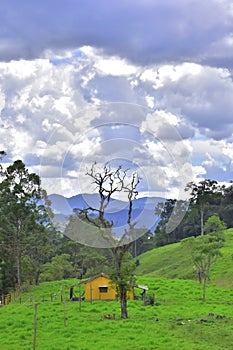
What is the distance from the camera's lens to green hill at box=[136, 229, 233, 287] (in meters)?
72.1

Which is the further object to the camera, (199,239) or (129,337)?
(199,239)

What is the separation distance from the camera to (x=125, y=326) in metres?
33.4

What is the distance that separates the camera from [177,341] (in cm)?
2802

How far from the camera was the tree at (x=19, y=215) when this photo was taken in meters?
61.8

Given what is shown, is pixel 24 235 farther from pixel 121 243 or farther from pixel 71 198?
pixel 121 243

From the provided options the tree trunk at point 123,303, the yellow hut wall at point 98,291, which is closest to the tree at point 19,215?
the yellow hut wall at point 98,291

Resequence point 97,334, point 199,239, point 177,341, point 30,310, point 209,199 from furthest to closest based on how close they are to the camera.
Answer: point 209,199 < point 199,239 < point 30,310 < point 97,334 < point 177,341

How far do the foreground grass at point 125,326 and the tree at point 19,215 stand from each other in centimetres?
1401

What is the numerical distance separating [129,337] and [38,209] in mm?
38901

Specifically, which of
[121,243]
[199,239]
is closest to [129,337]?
[121,243]

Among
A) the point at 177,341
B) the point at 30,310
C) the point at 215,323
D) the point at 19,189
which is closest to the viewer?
the point at 177,341

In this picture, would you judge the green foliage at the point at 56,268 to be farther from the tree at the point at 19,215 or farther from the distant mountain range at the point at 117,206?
the distant mountain range at the point at 117,206

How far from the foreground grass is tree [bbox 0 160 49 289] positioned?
46.0ft

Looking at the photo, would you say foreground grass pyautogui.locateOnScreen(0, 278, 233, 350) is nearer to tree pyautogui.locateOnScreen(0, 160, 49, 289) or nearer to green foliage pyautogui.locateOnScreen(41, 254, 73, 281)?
tree pyautogui.locateOnScreen(0, 160, 49, 289)
